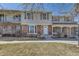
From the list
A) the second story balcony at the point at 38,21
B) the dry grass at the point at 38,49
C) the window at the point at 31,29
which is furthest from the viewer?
the second story balcony at the point at 38,21

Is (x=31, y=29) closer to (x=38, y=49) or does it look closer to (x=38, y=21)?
(x=38, y=21)

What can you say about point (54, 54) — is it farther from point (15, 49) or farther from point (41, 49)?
point (15, 49)

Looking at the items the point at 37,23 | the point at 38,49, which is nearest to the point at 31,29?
the point at 37,23

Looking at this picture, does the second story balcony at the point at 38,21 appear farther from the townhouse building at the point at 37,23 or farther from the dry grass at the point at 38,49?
the dry grass at the point at 38,49

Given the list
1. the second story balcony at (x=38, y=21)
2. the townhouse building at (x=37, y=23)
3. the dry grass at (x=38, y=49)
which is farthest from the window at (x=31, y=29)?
the dry grass at (x=38, y=49)

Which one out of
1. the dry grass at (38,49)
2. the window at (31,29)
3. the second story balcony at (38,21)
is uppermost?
the second story balcony at (38,21)

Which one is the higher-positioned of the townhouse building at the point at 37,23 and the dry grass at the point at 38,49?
the townhouse building at the point at 37,23

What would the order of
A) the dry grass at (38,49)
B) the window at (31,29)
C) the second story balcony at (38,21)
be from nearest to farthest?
1. the dry grass at (38,49)
2. the window at (31,29)
3. the second story balcony at (38,21)

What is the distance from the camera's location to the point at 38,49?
24.8 ft

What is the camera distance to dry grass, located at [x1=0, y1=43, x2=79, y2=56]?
24.3ft

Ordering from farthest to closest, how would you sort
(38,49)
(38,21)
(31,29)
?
1. (38,21)
2. (31,29)
3. (38,49)

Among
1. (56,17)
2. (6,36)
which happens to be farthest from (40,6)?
(6,36)

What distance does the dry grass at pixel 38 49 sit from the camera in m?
7.39

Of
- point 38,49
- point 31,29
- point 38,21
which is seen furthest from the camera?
point 38,21
